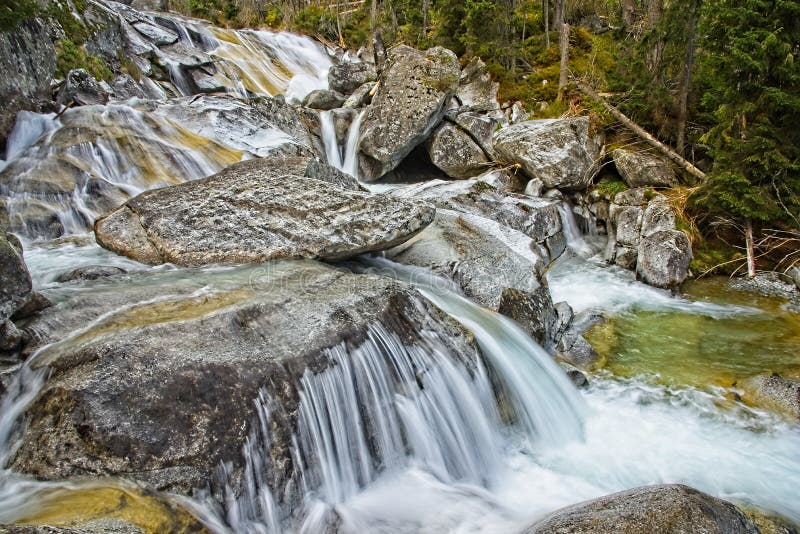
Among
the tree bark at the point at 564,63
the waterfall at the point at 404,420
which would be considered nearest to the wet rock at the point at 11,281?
the waterfall at the point at 404,420

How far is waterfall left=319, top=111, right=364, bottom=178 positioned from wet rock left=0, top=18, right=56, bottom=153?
7.23m

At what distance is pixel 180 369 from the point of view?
3.92 meters

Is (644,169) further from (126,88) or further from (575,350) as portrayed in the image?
(126,88)

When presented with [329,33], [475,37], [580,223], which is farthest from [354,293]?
[329,33]

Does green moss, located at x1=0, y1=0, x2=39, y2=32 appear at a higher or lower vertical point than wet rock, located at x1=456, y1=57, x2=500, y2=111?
higher

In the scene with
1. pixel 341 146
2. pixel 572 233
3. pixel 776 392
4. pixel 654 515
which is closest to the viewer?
pixel 654 515

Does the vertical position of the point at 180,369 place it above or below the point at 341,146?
below

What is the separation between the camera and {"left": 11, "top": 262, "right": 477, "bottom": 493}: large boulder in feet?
11.4

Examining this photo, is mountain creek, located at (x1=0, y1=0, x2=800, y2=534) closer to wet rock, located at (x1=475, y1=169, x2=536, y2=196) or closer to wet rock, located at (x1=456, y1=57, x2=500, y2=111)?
wet rock, located at (x1=475, y1=169, x2=536, y2=196)

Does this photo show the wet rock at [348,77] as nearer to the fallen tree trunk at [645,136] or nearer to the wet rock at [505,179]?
the wet rock at [505,179]

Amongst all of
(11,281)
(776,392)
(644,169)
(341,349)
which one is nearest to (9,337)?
(11,281)

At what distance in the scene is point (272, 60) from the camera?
21.4 m

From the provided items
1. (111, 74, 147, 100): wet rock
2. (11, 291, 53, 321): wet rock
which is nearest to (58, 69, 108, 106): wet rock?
(111, 74, 147, 100): wet rock

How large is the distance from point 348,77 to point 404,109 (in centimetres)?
439
